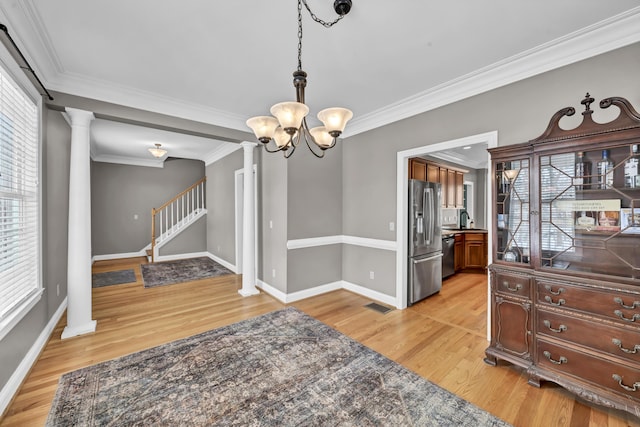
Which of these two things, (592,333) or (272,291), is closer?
(592,333)

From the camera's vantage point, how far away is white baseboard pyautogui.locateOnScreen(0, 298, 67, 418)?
193 centimetres

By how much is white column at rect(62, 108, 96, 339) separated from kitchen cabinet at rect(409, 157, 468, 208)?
14.0 feet

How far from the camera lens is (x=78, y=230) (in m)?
3.01

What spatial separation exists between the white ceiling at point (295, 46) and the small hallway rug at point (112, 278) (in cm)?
353

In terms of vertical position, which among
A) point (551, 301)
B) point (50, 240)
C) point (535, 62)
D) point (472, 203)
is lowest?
point (551, 301)

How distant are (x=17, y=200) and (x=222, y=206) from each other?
170 inches

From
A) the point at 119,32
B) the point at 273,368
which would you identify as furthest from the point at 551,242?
the point at 119,32

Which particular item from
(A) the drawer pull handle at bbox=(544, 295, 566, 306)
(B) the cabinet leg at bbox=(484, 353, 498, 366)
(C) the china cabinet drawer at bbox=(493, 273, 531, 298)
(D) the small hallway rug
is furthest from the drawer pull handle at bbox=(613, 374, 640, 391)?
(D) the small hallway rug

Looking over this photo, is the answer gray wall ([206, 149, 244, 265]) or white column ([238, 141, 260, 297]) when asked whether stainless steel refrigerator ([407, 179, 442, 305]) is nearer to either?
white column ([238, 141, 260, 297])

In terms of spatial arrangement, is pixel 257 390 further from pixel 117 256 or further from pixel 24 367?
pixel 117 256

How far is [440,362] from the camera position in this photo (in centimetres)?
250

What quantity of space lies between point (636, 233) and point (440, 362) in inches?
69.7

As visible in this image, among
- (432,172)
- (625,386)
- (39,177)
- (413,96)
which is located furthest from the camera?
(432,172)

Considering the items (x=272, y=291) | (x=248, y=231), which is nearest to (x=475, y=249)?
(x=272, y=291)
